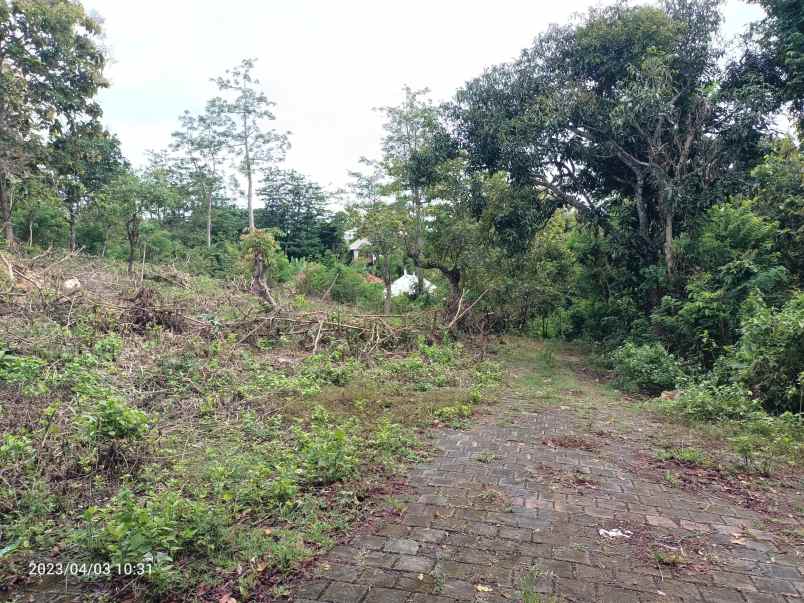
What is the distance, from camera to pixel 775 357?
6242 mm

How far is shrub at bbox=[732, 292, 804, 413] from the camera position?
602cm

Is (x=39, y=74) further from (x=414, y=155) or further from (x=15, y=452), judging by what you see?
(x=15, y=452)

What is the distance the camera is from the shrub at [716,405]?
5941 mm

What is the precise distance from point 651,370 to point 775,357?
2441 millimetres

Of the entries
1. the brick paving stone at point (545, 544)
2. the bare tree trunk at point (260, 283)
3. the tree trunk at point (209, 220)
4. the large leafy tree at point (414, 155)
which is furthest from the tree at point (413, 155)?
the tree trunk at point (209, 220)

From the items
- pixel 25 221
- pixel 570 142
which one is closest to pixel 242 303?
pixel 570 142

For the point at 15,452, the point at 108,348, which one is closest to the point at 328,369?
the point at 108,348

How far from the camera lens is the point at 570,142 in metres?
11.5

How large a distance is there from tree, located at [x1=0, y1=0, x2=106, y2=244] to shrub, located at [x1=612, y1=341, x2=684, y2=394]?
14.9 metres

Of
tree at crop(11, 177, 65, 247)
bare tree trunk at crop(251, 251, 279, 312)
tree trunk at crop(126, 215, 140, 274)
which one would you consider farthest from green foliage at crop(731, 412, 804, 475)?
tree at crop(11, 177, 65, 247)

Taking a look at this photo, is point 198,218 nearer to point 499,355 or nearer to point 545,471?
point 499,355

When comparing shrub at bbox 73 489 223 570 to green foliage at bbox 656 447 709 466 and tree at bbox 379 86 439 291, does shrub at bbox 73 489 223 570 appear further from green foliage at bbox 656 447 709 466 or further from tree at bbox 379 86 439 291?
tree at bbox 379 86 439 291

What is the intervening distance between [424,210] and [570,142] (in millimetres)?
5436

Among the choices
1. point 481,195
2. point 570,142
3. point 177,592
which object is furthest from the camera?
point 481,195
